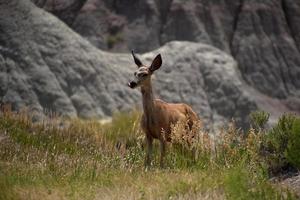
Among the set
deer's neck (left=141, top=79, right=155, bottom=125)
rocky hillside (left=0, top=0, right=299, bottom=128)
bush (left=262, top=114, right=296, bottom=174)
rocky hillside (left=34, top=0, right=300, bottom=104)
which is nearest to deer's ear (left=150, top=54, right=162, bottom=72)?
deer's neck (left=141, top=79, right=155, bottom=125)

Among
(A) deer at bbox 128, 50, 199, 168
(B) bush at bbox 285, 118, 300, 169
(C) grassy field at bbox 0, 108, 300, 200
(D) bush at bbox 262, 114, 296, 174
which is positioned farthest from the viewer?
(A) deer at bbox 128, 50, 199, 168

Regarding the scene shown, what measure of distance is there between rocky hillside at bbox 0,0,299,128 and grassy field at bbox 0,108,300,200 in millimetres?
8804

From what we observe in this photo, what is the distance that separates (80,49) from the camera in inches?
1005

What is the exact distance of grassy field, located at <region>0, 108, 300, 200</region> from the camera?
8.54m

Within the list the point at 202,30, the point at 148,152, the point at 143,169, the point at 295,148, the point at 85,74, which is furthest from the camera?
the point at 202,30

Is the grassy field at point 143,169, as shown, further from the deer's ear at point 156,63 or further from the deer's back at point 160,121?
the deer's ear at point 156,63

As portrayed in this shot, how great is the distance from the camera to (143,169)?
35.2 ft

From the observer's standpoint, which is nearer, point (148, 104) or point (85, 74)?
point (148, 104)

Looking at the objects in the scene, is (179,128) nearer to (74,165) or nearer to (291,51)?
(74,165)

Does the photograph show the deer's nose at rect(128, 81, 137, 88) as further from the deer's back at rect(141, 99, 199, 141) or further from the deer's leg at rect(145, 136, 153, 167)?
the deer's leg at rect(145, 136, 153, 167)

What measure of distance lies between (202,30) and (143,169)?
23.5 m

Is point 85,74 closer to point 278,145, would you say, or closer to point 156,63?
point 156,63

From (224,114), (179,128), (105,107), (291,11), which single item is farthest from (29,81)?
(291,11)

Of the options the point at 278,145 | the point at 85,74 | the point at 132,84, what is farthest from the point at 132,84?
the point at 85,74
